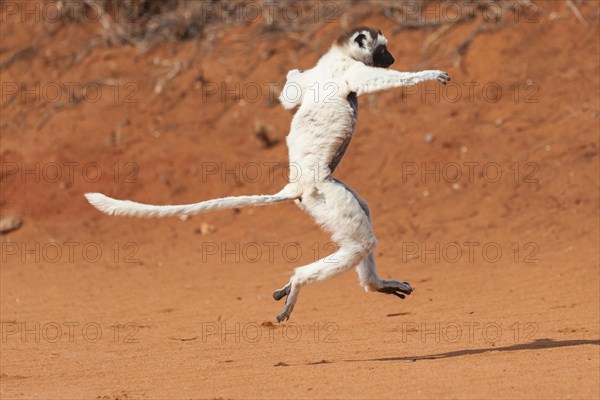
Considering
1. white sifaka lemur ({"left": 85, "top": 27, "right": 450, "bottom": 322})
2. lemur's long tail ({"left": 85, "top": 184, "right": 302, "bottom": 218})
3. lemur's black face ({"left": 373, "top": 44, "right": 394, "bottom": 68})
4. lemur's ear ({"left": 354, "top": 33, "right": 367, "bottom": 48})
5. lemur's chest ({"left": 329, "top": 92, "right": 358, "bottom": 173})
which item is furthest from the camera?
lemur's black face ({"left": 373, "top": 44, "right": 394, "bottom": 68})

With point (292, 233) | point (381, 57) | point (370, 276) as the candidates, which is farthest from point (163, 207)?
point (292, 233)

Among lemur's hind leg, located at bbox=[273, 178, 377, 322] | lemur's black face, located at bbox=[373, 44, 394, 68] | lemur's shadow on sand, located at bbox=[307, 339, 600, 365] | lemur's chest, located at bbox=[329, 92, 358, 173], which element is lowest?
lemur's shadow on sand, located at bbox=[307, 339, 600, 365]

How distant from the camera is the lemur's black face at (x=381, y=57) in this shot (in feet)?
22.2

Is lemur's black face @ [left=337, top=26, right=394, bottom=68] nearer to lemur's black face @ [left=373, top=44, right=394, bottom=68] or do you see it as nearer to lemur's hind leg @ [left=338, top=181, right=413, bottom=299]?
lemur's black face @ [left=373, top=44, right=394, bottom=68]

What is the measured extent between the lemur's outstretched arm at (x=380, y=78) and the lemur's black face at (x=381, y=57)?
0.28 m

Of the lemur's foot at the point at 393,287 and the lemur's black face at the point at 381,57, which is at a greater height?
the lemur's black face at the point at 381,57

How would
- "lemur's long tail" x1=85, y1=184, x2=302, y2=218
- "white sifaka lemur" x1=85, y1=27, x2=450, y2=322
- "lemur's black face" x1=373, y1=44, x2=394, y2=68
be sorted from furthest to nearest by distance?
1. "lemur's black face" x1=373, y1=44, x2=394, y2=68
2. "white sifaka lemur" x1=85, y1=27, x2=450, y2=322
3. "lemur's long tail" x1=85, y1=184, x2=302, y2=218

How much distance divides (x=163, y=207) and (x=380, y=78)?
162 centimetres

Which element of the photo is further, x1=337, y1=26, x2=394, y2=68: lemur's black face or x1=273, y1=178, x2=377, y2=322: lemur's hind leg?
x1=337, y1=26, x2=394, y2=68: lemur's black face

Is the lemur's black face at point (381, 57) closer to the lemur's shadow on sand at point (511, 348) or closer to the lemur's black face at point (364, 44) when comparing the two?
the lemur's black face at point (364, 44)

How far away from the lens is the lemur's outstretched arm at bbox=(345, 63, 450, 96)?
238 inches

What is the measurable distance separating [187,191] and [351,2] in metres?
4.12

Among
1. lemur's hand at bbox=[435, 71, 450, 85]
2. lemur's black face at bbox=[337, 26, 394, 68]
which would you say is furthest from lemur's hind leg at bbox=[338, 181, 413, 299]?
lemur's hand at bbox=[435, 71, 450, 85]

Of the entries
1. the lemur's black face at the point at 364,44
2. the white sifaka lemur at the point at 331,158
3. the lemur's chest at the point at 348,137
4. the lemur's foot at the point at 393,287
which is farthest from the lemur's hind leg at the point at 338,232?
the lemur's black face at the point at 364,44
